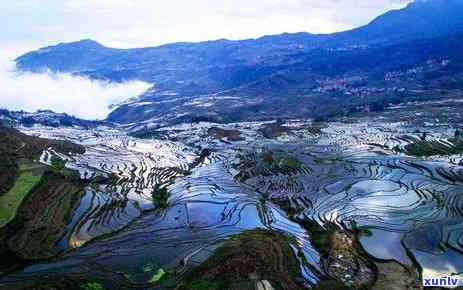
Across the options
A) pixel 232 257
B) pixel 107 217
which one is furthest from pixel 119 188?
pixel 232 257

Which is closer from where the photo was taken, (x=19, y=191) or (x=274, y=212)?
(x=274, y=212)

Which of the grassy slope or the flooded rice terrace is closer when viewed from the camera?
the flooded rice terrace

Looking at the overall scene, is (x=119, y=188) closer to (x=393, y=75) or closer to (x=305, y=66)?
(x=393, y=75)

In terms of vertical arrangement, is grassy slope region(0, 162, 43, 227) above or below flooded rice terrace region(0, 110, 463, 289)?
above

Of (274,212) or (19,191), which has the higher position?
(19,191)
